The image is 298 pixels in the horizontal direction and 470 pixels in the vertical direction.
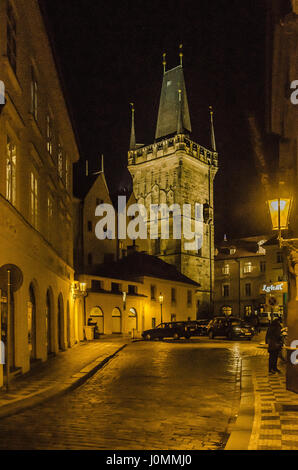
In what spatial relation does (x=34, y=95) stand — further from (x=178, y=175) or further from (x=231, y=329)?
(x=178, y=175)

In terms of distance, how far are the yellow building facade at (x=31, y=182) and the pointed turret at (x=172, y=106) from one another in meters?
64.1

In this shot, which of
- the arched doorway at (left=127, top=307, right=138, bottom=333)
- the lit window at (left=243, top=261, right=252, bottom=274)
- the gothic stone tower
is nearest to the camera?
the arched doorway at (left=127, top=307, right=138, bottom=333)

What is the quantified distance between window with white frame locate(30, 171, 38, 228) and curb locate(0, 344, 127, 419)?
5336 millimetres

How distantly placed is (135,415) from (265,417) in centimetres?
234

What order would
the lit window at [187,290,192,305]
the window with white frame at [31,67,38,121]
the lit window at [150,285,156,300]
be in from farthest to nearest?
the lit window at [187,290,192,305] → the lit window at [150,285,156,300] → the window with white frame at [31,67,38,121]

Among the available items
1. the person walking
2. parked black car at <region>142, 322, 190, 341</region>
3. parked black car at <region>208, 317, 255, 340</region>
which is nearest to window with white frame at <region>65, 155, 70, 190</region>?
parked black car at <region>142, 322, 190, 341</region>

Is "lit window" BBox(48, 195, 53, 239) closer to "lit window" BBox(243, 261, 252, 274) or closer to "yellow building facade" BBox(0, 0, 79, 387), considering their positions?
"yellow building facade" BBox(0, 0, 79, 387)

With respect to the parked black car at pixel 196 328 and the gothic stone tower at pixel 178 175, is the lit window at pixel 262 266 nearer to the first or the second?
the gothic stone tower at pixel 178 175

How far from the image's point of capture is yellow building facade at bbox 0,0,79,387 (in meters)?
14.7

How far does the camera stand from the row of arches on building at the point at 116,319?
46031mm

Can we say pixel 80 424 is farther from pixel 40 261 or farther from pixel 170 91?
pixel 170 91

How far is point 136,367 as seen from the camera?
19672 millimetres

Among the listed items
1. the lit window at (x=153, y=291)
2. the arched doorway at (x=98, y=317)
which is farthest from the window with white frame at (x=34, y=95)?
the lit window at (x=153, y=291)

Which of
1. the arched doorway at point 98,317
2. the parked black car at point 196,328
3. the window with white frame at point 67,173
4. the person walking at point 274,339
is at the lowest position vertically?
the parked black car at point 196,328
